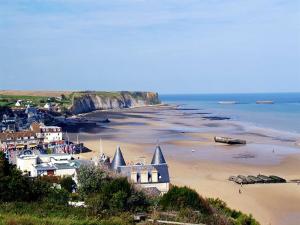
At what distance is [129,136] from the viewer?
69.7 meters

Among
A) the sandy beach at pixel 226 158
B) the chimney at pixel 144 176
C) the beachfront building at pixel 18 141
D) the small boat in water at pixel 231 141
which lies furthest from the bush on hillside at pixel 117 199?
the small boat in water at pixel 231 141

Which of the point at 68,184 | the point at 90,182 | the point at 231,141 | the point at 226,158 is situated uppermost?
the point at 90,182

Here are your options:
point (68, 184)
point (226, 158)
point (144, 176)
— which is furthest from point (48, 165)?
point (226, 158)

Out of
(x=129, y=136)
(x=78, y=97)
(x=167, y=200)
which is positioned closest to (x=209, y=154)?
(x=129, y=136)

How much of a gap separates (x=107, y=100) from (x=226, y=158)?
4645 inches

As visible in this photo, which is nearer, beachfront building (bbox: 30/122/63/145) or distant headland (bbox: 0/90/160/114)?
beachfront building (bbox: 30/122/63/145)

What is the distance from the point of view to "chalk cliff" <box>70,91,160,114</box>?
458 ft

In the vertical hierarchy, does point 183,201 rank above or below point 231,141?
above

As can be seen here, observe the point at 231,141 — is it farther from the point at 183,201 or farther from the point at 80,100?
the point at 80,100

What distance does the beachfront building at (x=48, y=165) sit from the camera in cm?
3378

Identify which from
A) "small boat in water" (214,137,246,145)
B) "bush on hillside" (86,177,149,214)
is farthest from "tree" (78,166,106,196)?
"small boat in water" (214,137,246,145)

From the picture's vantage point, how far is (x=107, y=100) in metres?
164

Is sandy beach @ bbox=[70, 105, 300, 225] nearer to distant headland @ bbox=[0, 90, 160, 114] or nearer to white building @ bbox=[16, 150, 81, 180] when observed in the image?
white building @ bbox=[16, 150, 81, 180]

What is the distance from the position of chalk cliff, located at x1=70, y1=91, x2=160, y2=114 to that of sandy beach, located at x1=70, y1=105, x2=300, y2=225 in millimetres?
59115
